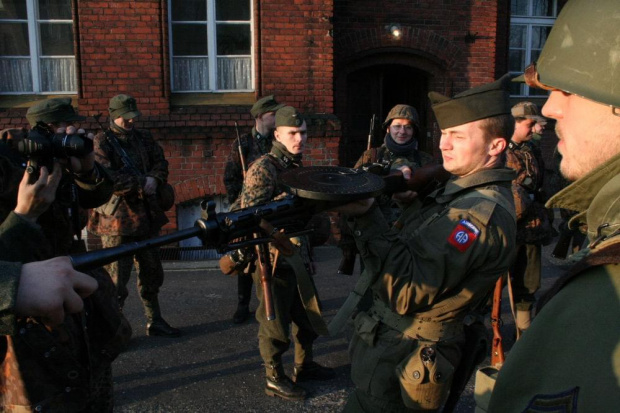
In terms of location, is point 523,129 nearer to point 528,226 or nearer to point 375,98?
point 528,226

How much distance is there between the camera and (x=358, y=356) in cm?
254

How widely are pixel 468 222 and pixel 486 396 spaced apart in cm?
84

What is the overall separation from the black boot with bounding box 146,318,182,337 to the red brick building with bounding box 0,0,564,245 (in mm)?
2773

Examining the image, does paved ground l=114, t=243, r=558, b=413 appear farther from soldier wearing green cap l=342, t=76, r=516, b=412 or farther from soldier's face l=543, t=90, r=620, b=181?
soldier's face l=543, t=90, r=620, b=181

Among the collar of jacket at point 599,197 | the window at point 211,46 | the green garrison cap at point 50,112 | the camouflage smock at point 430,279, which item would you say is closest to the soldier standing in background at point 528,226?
the camouflage smock at point 430,279

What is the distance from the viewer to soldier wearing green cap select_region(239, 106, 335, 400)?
3.78 metres

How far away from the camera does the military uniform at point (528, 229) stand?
489cm

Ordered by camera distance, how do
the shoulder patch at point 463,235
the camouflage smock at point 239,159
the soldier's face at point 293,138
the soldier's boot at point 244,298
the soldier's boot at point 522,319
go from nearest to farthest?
1. the shoulder patch at point 463,235
2. the soldier's face at point 293,138
3. the soldier's boot at point 522,319
4. the soldier's boot at point 244,298
5. the camouflage smock at point 239,159

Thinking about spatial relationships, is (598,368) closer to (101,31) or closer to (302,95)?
(302,95)

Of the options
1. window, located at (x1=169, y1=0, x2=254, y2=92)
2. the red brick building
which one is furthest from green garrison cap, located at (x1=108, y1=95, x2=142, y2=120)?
window, located at (x1=169, y1=0, x2=254, y2=92)

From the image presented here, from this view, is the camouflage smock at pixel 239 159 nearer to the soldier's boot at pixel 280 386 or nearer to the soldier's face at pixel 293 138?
the soldier's face at pixel 293 138

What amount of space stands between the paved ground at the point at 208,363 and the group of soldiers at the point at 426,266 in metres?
0.20

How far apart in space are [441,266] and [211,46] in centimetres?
664

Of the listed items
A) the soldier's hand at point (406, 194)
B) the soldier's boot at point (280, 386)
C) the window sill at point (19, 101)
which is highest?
the window sill at point (19, 101)
